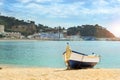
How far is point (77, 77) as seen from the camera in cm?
1816

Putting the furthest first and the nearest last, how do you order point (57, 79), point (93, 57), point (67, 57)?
point (93, 57) < point (67, 57) < point (57, 79)

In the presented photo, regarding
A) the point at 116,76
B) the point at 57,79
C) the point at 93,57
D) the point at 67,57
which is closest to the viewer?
the point at 57,79

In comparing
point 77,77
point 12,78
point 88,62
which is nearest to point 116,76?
point 77,77

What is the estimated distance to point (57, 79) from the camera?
1708 centimetres

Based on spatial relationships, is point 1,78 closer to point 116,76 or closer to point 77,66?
point 116,76

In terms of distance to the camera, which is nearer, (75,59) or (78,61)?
(75,59)

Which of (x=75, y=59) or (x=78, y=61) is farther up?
(x=75, y=59)

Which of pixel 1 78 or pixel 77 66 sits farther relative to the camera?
pixel 77 66

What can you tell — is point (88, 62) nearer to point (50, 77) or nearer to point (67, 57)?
point (67, 57)

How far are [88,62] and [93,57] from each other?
1.01 m

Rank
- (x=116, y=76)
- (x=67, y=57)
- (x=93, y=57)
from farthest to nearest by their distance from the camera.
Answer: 1. (x=93, y=57)
2. (x=67, y=57)
3. (x=116, y=76)

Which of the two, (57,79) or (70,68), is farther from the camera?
(70,68)

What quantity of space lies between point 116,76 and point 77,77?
2212mm

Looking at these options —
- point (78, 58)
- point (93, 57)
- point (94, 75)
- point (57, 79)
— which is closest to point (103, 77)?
point (94, 75)
